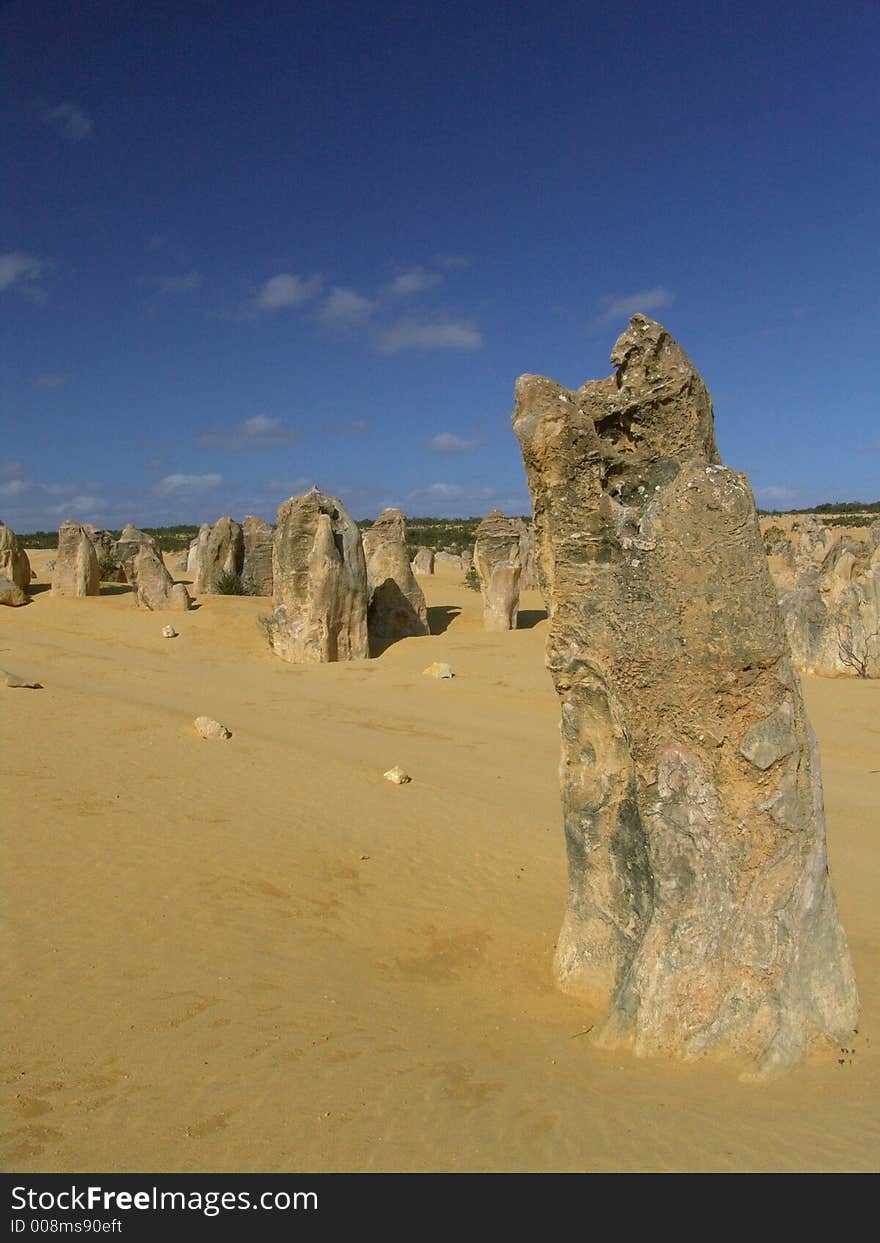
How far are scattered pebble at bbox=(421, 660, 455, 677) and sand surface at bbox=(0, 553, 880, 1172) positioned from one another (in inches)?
115

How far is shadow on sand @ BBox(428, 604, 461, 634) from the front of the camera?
19236mm

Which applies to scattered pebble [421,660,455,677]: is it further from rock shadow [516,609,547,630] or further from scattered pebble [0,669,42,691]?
scattered pebble [0,669,42,691]

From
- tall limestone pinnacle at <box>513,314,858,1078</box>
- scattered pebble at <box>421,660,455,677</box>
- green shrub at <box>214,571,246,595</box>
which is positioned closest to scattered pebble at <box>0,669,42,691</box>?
scattered pebble at <box>421,660,455,677</box>

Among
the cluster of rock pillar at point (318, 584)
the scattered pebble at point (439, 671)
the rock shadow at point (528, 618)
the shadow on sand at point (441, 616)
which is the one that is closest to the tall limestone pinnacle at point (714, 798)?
the scattered pebble at point (439, 671)

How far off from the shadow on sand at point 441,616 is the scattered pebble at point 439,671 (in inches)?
153

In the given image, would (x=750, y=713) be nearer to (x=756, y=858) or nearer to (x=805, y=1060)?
(x=756, y=858)

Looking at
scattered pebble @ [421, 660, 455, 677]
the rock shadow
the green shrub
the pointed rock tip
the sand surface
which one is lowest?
the sand surface

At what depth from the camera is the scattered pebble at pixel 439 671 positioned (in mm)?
14664

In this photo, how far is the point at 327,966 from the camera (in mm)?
4980

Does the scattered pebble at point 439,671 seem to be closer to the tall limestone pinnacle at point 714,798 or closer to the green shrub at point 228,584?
the green shrub at point 228,584

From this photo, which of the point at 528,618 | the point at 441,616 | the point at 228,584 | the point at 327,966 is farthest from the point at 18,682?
the point at 528,618

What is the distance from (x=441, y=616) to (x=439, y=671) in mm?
6050

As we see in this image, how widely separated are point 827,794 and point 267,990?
6664 mm
